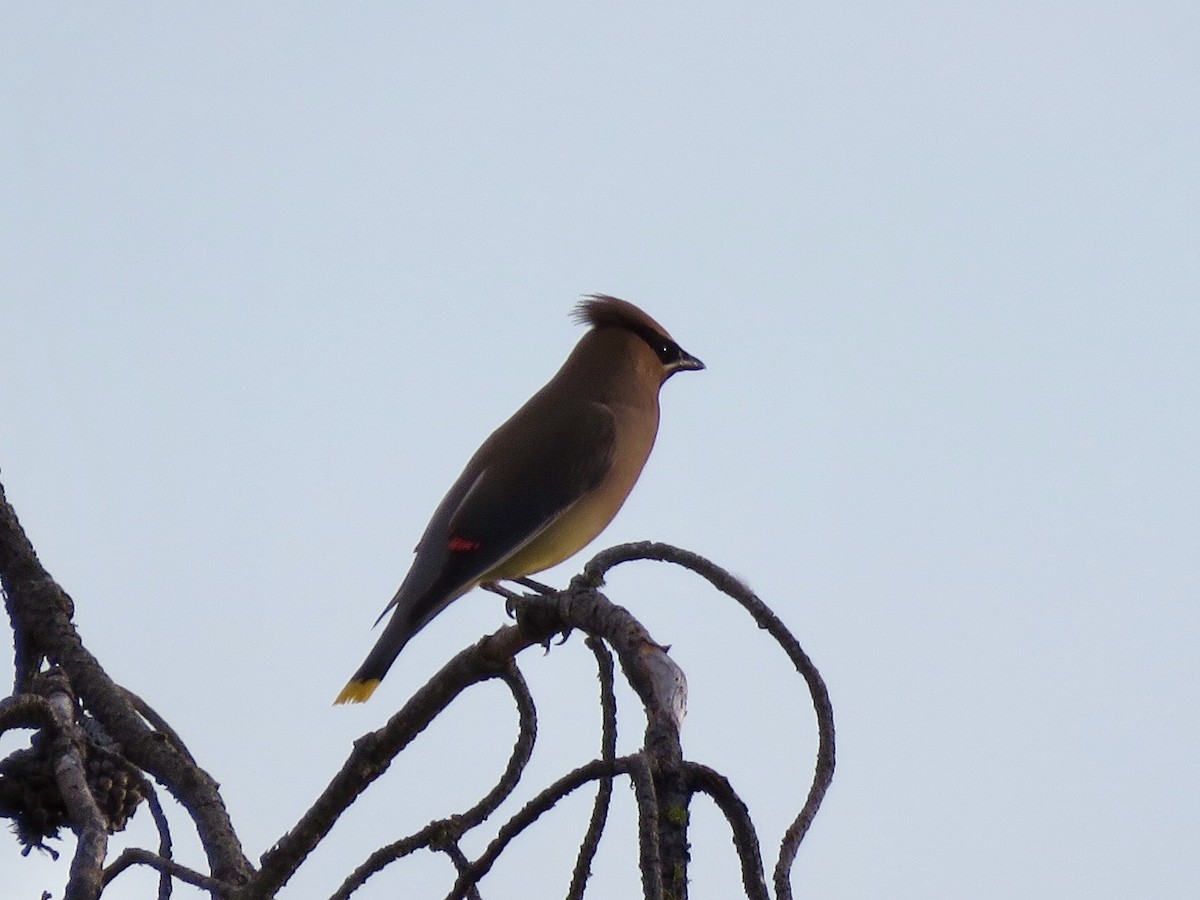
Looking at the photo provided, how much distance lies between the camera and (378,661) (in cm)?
338

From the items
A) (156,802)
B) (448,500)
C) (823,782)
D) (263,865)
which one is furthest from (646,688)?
(448,500)

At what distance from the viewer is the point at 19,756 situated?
232cm

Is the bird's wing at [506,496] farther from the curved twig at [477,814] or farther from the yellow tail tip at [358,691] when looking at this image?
the curved twig at [477,814]

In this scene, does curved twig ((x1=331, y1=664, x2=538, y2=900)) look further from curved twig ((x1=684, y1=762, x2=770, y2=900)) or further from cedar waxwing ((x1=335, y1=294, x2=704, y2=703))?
cedar waxwing ((x1=335, y1=294, x2=704, y2=703))

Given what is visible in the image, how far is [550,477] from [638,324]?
841 millimetres

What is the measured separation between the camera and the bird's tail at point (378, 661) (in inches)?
131

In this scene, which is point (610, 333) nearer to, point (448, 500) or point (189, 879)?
point (448, 500)

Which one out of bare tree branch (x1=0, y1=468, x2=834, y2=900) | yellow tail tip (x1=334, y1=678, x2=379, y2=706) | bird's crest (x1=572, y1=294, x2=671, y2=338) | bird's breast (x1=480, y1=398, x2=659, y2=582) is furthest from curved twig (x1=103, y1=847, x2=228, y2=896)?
bird's crest (x1=572, y1=294, x2=671, y2=338)

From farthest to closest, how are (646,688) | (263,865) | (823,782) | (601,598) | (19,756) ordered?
(19,756) < (263,865) < (601,598) < (823,782) < (646,688)

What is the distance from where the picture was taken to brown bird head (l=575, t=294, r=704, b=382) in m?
4.62

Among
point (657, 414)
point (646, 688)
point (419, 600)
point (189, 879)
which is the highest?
point (657, 414)

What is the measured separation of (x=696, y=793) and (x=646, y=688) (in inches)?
4.9

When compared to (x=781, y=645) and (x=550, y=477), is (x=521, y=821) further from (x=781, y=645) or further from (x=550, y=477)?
(x=550, y=477)

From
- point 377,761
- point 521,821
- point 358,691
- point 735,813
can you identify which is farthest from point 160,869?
point 358,691
